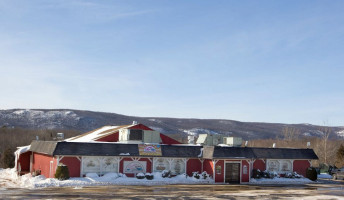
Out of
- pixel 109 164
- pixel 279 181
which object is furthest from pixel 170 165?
pixel 279 181

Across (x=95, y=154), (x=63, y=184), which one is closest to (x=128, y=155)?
(x=95, y=154)

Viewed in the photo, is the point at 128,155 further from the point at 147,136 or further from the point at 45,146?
the point at 45,146

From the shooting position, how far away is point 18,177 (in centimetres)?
3909

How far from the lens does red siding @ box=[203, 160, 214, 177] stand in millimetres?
39750

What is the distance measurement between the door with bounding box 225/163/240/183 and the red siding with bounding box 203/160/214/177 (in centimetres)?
150

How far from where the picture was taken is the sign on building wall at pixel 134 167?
3822 cm

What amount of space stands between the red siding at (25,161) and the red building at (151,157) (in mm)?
933

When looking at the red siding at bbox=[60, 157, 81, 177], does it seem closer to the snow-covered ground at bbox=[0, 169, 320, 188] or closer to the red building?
the red building

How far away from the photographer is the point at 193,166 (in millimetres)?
40844

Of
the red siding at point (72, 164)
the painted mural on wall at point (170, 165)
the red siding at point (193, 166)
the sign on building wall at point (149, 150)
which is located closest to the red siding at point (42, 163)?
the red siding at point (72, 164)

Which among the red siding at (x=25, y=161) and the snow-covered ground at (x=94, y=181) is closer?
the snow-covered ground at (x=94, y=181)

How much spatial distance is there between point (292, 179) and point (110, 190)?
2118 cm

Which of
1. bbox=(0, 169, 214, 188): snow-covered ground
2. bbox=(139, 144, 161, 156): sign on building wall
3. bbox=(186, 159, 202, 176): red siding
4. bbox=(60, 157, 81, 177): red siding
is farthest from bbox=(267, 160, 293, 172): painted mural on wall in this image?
A: bbox=(60, 157, 81, 177): red siding

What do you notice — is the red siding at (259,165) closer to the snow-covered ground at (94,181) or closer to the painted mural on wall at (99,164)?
the snow-covered ground at (94,181)
